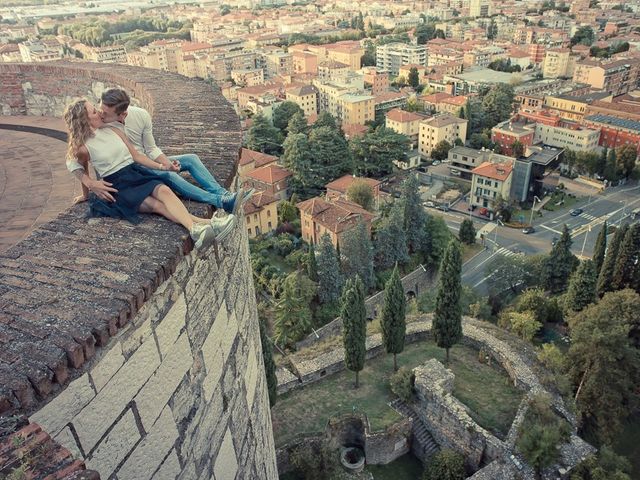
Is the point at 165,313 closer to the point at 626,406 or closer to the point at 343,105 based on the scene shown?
the point at 626,406

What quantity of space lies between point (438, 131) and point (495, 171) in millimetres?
9848

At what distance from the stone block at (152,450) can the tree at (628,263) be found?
2256cm

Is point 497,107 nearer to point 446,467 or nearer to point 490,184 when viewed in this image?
point 490,184

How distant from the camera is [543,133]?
147 ft

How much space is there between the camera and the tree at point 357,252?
2412 centimetres

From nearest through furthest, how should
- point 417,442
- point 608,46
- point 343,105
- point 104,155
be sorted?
point 104,155
point 417,442
point 343,105
point 608,46

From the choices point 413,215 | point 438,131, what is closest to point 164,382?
point 413,215

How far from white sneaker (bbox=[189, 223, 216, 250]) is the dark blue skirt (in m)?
0.47

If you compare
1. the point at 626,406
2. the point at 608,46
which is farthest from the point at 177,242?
the point at 608,46

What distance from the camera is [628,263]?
70.5 ft

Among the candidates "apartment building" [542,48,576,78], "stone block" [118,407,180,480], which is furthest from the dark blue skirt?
"apartment building" [542,48,576,78]

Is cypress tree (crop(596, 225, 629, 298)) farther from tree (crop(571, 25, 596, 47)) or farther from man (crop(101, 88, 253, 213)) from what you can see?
tree (crop(571, 25, 596, 47))

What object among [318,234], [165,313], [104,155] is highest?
[104,155]

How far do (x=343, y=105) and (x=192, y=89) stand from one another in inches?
1769
